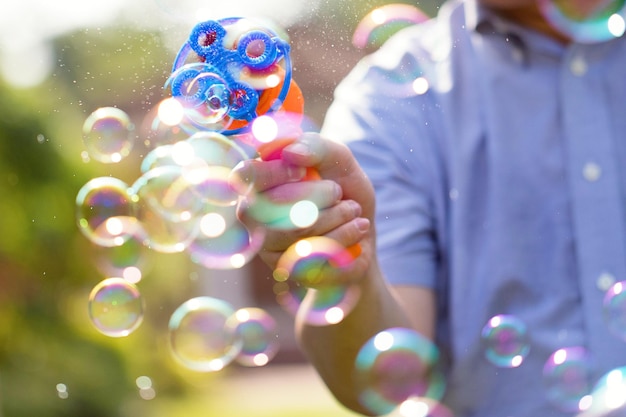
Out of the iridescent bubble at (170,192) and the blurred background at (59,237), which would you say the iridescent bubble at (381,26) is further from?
the blurred background at (59,237)

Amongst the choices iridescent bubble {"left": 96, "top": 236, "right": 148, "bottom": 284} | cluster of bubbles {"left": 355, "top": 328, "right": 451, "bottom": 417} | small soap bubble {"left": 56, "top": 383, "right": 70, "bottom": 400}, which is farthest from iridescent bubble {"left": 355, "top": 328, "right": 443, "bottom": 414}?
small soap bubble {"left": 56, "top": 383, "right": 70, "bottom": 400}

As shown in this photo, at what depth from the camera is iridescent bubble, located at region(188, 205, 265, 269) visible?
1.34m

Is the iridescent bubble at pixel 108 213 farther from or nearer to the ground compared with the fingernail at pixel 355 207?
farther from the ground

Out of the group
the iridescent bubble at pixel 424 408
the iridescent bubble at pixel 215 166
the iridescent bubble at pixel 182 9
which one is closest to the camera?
the iridescent bubble at pixel 215 166

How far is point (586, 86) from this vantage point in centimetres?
142

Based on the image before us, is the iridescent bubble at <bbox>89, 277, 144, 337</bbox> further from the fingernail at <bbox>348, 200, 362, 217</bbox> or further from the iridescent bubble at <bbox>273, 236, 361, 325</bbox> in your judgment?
the fingernail at <bbox>348, 200, 362, 217</bbox>

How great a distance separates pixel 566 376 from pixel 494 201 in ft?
0.89

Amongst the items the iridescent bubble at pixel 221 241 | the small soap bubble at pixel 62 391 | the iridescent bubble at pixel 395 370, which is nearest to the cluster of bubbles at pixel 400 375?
the iridescent bubble at pixel 395 370

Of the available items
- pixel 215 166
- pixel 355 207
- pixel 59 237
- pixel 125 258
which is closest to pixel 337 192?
pixel 355 207

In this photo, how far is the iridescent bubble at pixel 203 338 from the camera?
4.81ft

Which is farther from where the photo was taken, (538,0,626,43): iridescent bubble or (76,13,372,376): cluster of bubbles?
(538,0,626,43): iridescent bubble

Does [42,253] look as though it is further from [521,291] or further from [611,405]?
[611,405]

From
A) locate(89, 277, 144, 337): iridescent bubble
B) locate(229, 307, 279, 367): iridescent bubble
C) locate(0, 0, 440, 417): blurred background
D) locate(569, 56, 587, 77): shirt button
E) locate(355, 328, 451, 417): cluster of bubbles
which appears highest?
locate(0, 0, 440, 417): blurred background

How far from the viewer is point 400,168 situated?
1.44m
